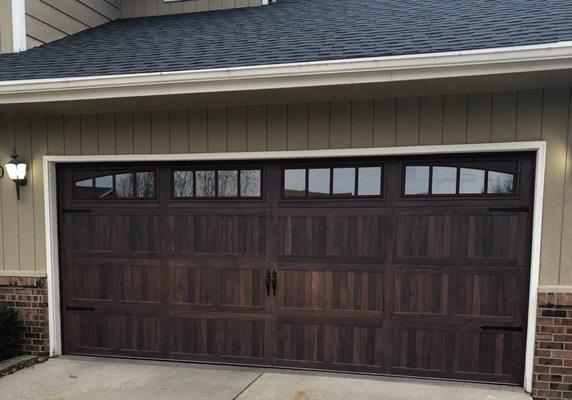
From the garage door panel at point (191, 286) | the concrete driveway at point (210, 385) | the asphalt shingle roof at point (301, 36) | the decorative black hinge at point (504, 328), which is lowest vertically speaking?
the concrete driveway at point (210, 385)

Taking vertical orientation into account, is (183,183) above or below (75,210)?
above

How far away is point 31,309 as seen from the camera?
4.05 metres

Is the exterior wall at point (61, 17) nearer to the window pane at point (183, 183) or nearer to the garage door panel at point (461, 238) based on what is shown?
the window pane at point (183, 183)

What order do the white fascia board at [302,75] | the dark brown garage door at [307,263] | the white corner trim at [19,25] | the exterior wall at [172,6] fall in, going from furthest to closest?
the exterior wall at [172,6] → the white corner trim at [19,25] → the dark brown garage door at [307,263] → the white fascia board at [302,75]

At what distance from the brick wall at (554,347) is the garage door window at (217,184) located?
258cm

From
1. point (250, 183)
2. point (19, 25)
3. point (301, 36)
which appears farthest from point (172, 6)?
point (250, 183)

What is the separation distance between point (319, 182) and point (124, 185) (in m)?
1.98

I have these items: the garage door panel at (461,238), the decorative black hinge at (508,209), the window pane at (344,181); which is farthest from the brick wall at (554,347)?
the window pane at (344,181)

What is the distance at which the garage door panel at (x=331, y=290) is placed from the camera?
3561 millimetres

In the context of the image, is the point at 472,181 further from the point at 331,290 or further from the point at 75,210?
the point at 75,210

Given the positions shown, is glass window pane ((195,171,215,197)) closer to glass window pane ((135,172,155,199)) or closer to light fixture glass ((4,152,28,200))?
glass window pane ((135,172,155,199))

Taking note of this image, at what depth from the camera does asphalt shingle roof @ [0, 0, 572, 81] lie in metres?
3.14

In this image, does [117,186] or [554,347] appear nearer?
[554,347]

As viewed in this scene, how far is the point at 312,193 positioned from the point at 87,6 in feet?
13.8
